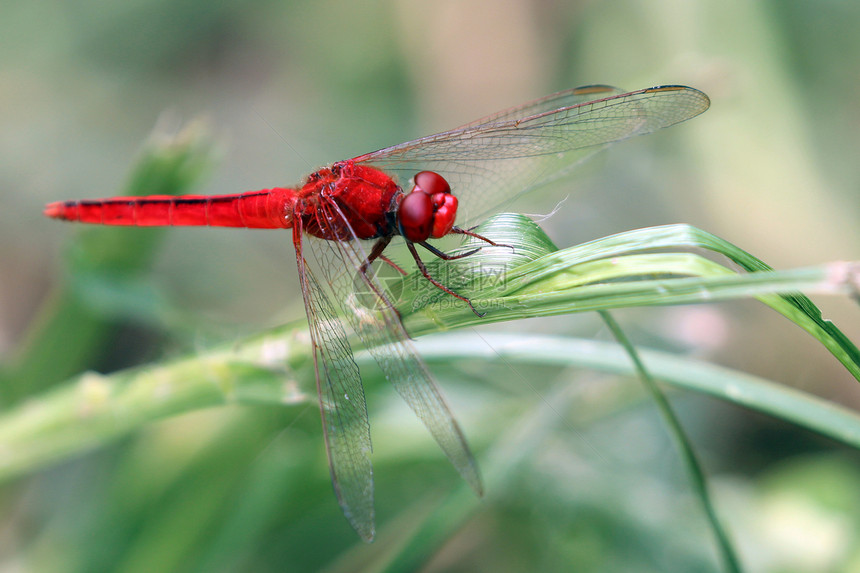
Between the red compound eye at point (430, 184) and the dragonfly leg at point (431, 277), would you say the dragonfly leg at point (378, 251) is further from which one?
the red compound eye at point (430, 184)

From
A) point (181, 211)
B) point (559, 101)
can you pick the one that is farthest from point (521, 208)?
point (181, 211)

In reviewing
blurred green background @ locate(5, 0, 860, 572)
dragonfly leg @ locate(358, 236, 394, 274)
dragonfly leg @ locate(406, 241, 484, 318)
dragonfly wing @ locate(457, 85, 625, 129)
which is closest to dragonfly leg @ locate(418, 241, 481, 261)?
dragonfly leg @ locate(406, 241, 484, 318)

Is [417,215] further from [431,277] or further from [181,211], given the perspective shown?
[181,211]

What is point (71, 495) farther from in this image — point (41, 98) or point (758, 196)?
point (758, 196)

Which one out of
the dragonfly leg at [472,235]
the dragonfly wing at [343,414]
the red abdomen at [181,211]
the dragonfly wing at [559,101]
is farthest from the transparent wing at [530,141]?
A: the dragonfly wing at [343,414]

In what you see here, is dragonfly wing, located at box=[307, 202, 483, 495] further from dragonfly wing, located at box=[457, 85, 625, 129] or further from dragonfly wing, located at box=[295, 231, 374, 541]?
dragonfly wing, located at box=[457, 85, 625, 129]

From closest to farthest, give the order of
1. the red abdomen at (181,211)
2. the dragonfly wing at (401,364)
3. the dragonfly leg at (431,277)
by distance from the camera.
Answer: the dragonfly leg at (431,277)
the dragonfly wing at (401,364)
the red abdomen at (181,211)
